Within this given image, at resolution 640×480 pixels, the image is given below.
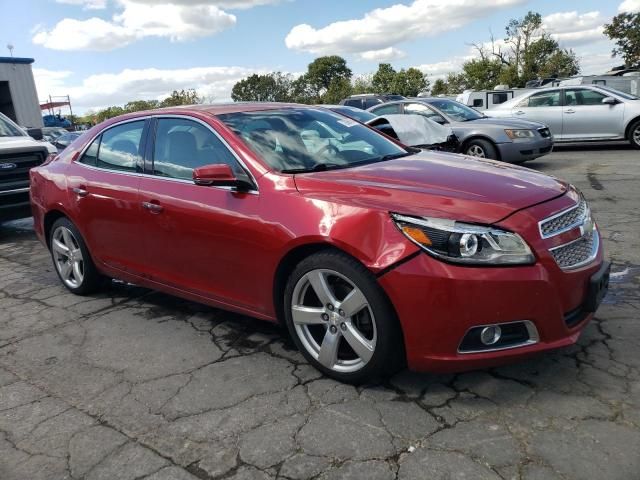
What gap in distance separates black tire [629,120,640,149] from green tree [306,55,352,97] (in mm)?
84910

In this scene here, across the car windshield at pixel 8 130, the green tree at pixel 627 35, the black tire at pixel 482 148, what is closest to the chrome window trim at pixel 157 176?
the car windshield at pixel 8 130

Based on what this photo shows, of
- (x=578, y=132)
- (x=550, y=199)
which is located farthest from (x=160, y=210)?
(x=578, y=132)

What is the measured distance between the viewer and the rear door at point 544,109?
12.4m

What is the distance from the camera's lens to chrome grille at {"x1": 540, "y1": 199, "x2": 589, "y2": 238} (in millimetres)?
2611

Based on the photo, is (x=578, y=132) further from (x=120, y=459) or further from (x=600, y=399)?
(x=120, y=459)

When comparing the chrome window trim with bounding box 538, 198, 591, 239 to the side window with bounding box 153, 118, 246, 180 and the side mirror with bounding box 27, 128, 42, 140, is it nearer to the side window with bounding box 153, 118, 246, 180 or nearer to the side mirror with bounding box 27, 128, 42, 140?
the side window with bounding box 153, 118, 246, 180

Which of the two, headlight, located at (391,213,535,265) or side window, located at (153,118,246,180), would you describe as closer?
headlight, located at (391,213,535,265)

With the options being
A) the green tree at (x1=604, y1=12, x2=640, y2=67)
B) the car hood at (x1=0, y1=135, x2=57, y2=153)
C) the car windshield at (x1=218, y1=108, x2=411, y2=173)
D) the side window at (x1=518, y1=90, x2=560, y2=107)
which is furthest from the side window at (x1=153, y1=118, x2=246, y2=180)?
the green tree at (x1=604, y1=12, x2=640, y2=67)

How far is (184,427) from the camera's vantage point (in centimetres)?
266

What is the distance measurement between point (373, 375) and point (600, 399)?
1.06 metres

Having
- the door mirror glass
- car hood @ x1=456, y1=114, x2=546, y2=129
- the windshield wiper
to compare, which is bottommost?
car hood @ x1=456, y1=114, x2=546, y2=129

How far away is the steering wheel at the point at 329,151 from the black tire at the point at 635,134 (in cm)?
1052

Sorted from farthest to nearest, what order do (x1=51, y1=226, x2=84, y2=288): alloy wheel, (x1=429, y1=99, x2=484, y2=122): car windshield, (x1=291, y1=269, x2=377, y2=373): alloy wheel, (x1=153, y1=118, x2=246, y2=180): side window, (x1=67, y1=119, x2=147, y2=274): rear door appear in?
(x1=429, y1=99, x2=484, y2=122): car windshield < (x1=51, y1=226, x2=84, y2=288): alloy wheel < (x1=67, y1=119, x2=147, y2=274): rear door < (x1=153, y1=118, x2=246, y2=180): side window < (x1=291, y1=269, x2=377, y2=373): alloy wheel

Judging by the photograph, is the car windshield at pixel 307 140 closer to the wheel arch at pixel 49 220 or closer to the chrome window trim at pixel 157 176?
the chrome window trim at pixel 157 176
